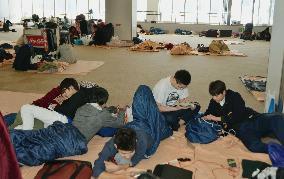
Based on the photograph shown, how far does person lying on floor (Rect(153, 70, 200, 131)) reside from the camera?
4.82 meters

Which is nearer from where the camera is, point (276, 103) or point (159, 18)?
point (276, 103)

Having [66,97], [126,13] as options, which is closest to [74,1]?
[126,13]

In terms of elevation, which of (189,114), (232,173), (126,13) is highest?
(126,13)

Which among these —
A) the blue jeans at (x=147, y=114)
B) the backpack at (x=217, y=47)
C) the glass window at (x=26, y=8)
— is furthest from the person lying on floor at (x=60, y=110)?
the glass window at (x=26, y=8)

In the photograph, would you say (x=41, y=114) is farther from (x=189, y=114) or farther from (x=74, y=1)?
(x=74, y=1)

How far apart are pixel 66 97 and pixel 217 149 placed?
1.91m

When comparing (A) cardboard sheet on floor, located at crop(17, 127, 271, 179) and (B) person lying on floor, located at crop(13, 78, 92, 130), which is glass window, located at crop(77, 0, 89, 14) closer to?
(B) person lying on floor, located at crop(13, 78, 92, 130)

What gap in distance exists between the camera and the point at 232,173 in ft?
12.3

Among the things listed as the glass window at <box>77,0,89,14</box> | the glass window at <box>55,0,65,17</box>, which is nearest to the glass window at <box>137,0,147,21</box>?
the glass window at <box>77,0,89,14</box>

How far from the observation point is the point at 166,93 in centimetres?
488

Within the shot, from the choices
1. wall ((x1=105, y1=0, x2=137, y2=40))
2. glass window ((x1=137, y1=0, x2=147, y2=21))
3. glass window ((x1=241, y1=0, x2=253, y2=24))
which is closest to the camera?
wall ((x1=105, y1=0, x2=137, y2=40))

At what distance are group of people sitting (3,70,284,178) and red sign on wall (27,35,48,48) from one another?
550cm

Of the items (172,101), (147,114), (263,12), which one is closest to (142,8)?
(263,12)

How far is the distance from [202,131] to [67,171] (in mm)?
1787
